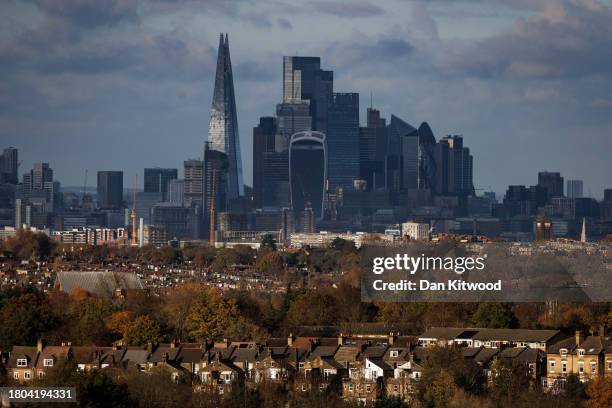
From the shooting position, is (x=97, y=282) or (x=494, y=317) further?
(x=97, y=282)

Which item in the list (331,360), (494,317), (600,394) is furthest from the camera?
(494,317)

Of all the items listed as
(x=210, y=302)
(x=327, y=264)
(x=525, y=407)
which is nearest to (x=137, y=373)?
(x=525, y=407)

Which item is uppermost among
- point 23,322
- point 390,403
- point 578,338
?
point 23,322

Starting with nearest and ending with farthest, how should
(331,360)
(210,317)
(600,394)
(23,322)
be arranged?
(600,394) → (331,360) → (23,322) → (210,317)

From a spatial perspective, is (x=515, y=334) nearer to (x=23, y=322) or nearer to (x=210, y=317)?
(x=210, y=317)

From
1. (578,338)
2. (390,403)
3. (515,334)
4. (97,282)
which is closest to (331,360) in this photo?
(578,338)

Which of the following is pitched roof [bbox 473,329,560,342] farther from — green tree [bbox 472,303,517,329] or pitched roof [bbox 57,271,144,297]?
pitched roof [bbox 57,271,144,297]

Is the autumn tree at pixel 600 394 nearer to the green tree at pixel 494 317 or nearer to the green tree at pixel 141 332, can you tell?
the green tree at pixel 494 317
